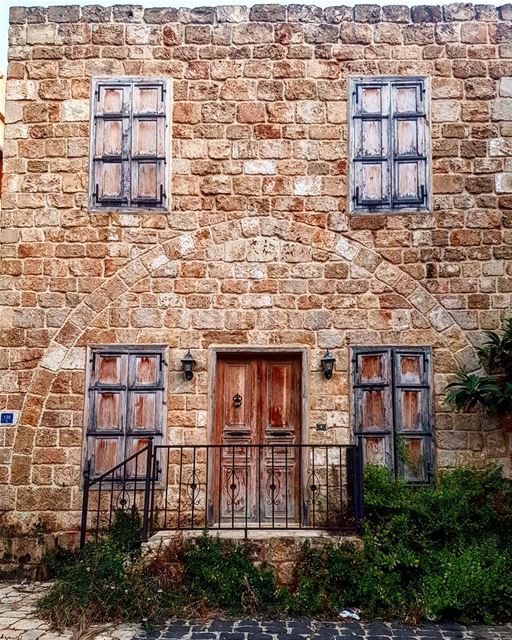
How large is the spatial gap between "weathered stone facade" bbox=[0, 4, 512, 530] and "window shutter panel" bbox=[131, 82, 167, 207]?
19cm

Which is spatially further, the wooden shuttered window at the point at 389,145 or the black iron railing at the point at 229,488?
the wooden shuttered window at the point at 389,145

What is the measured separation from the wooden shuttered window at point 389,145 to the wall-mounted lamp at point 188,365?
246cm

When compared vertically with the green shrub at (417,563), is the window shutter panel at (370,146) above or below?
above

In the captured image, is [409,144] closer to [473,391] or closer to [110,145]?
[473,391]

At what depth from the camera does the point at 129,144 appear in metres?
7.96

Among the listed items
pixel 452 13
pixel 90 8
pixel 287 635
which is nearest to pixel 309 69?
pixel 452 13

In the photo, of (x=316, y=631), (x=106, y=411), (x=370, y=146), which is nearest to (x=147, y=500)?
(x=106, y=411)

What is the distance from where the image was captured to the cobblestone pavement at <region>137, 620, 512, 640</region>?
5.54m

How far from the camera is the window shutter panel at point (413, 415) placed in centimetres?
740

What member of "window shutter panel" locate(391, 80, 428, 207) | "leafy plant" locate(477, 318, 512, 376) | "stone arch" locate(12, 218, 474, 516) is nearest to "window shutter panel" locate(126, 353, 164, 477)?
"stone arch" locate(12, 218, 474, 516)

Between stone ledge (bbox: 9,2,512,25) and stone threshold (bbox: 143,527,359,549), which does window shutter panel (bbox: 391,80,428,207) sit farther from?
stone threshold (bbox: 143,527,359,549)

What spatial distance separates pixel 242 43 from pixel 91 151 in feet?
7.01

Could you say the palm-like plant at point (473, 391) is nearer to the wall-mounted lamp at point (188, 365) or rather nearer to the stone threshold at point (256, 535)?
the stone threshold at point (256, 535)

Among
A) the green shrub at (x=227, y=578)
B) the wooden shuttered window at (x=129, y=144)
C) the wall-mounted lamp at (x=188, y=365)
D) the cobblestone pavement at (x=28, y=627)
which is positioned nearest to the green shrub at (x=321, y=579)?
the green shrub at (x=227, y=578)
